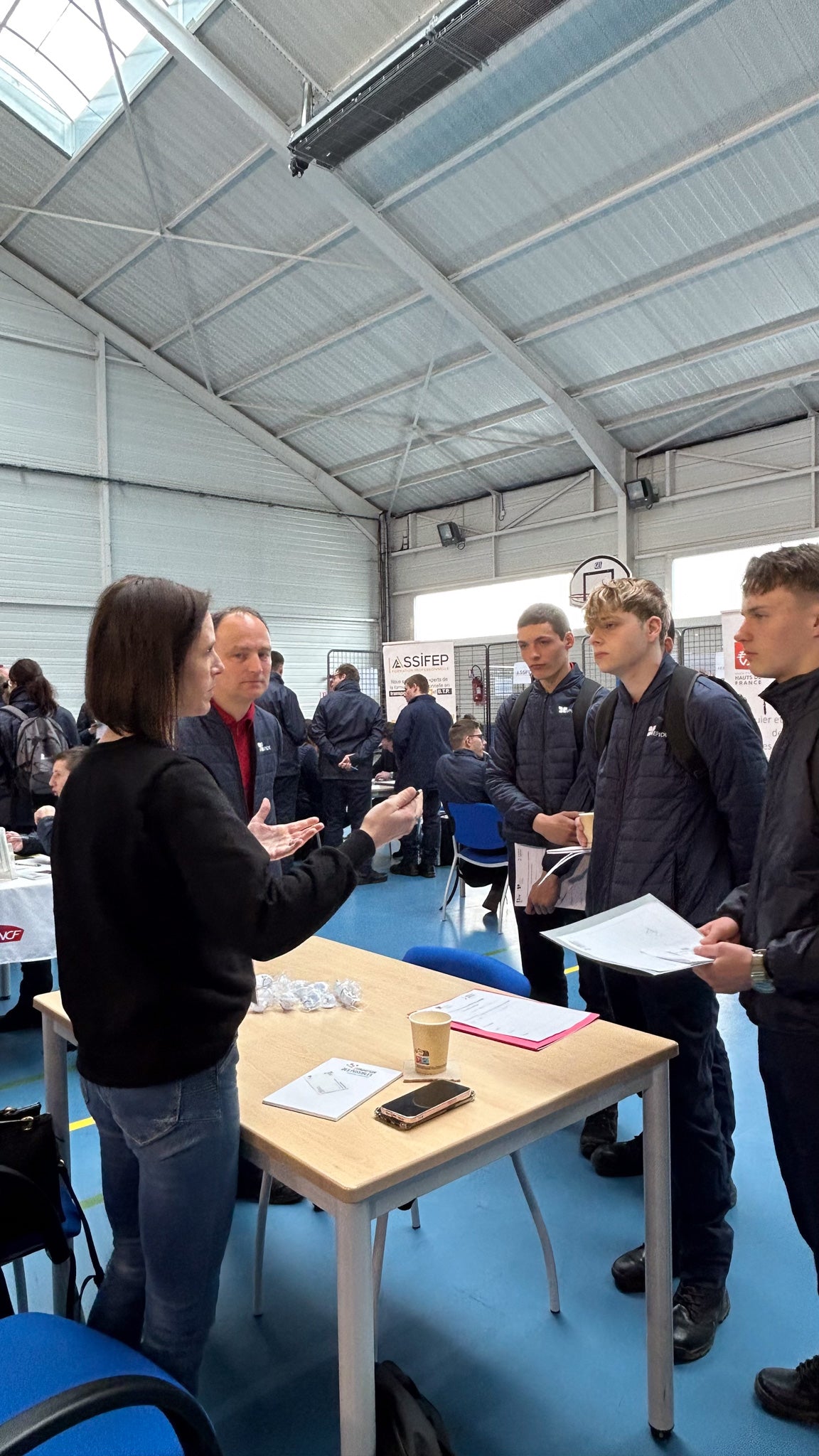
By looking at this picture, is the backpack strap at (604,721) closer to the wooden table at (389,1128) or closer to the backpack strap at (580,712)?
the backpack strap at (580,712)

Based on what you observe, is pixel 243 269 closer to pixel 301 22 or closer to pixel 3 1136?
pixel 301 22

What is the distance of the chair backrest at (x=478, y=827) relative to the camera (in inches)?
204

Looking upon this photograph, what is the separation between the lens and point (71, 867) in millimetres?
1225

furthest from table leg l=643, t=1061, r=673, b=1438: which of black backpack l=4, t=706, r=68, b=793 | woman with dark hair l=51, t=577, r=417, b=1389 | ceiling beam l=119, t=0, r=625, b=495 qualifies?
ceiling beam l=119, t=0, r=625, b=495

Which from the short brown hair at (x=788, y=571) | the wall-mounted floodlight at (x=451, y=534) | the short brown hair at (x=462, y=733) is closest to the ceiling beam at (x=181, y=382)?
the wall-mounted floodlight at (x=451, y=534)

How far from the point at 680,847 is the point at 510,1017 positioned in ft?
1.92

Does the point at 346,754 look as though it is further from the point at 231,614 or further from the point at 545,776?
the point at 231,614

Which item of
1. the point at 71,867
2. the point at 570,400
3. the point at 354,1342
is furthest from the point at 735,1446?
the point at 570,400

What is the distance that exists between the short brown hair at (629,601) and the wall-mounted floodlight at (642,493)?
26.9 ft

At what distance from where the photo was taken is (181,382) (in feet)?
37.0

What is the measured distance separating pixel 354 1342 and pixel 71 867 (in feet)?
2.32

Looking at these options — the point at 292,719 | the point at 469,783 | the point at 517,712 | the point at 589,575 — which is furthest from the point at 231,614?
the point at 589,575

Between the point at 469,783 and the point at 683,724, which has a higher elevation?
the point at 683,724

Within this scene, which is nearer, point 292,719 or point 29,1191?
point 29,1191
